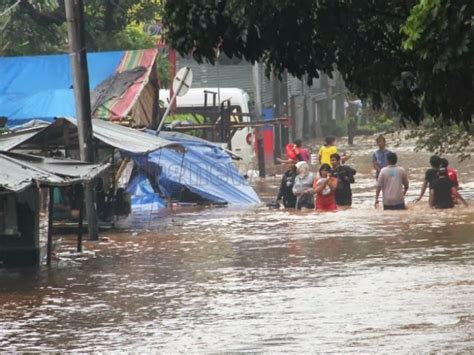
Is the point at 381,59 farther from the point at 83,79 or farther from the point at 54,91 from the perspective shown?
the point at 54,91

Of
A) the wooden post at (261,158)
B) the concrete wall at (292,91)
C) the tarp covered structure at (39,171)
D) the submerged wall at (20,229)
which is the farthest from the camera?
the concrete wall at (292,91)

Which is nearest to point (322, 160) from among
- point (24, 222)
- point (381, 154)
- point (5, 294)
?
point (381, 154)

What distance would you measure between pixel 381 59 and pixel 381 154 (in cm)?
1968

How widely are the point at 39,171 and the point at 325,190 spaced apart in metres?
9.50

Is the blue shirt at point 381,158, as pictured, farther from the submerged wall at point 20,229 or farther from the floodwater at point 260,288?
the submerged wall at point 20,229

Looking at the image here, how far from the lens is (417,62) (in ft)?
35.2

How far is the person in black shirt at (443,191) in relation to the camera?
27.5m

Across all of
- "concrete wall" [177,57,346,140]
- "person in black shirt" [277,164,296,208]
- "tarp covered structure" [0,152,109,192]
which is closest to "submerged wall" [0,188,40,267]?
"tarp covered structure" [0,152,109,192]

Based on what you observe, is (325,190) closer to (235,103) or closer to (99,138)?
(99,138)

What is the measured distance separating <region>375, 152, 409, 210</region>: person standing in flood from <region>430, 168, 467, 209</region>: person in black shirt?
1.85 ft

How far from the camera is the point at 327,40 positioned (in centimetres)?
1209

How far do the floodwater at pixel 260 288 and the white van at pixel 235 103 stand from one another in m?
11.3

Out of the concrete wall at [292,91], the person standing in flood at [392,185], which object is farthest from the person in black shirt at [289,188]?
the concrete wall at [292,91]

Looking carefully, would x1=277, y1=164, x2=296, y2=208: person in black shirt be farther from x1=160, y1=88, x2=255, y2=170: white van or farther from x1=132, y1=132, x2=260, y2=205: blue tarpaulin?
x1=160, y1=88, x2=255, y2=170: white van
